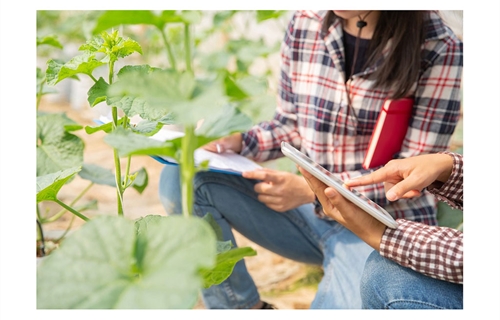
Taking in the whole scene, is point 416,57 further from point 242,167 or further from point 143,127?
point 143,127

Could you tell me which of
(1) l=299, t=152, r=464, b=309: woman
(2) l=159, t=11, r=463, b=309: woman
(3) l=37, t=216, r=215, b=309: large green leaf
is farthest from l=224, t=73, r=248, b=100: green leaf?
(2) l=159, t=11, r=463, b=309: woman

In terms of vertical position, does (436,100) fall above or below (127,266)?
above

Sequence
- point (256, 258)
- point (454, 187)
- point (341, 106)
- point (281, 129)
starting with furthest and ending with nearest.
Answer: point (256, 258), point (281, 129), point (341, 106), point (454, 187)

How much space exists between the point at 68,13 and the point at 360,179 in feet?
Result: 10.2

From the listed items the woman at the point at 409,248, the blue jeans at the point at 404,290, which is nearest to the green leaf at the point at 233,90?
the woman at the point at 409,248

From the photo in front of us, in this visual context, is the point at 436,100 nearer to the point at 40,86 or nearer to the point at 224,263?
the point at 224,263

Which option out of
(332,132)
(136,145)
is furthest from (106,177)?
(136,145)

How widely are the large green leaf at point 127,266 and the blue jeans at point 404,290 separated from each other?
18.6 inches

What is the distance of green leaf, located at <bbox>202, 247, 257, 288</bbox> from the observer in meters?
0.59

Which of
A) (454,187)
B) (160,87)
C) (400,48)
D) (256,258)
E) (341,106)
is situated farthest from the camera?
(256,258)

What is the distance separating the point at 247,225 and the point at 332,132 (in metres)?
0.27

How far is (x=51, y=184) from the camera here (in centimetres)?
74

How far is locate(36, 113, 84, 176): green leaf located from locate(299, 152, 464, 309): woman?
0.53m

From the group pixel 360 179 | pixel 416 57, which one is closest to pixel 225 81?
pixel 360 179
